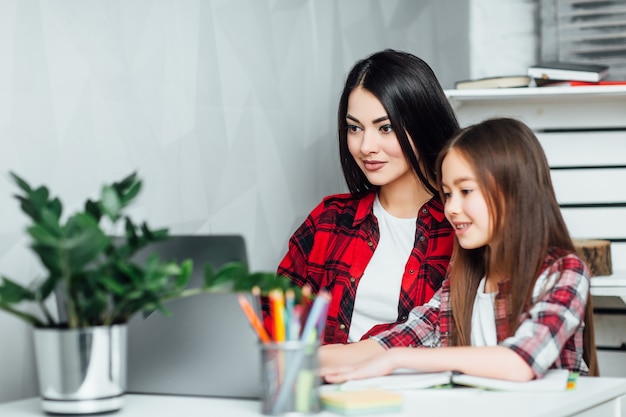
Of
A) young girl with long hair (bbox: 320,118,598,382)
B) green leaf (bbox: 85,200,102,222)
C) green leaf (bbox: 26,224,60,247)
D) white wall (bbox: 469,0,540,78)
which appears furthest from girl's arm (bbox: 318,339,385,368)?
white wall (bbox: 469,0,540,78)

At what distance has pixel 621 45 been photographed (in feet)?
9.24

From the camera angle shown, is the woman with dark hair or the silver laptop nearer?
the silver laptop

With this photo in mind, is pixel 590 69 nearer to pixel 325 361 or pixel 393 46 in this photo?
pixel 393 46

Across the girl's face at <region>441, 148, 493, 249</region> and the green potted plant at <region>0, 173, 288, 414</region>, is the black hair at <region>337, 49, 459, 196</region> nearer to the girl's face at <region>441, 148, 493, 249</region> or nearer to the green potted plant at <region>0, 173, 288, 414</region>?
the girl's face at <region>441, 148, 493, 249</region>

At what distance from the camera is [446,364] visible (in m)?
1.36

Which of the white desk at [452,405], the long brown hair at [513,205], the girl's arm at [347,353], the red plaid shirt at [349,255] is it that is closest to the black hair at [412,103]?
the red plaid shirt at [349,255]

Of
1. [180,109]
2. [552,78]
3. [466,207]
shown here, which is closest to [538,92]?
[552,78]

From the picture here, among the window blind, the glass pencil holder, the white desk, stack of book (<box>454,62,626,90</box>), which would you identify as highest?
the window blind

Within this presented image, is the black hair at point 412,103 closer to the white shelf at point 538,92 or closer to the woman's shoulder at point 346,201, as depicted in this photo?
the woman's shoulder at point 346,201

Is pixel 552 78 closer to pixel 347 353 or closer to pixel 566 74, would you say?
pixel 566 74

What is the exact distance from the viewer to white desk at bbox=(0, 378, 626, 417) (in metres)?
1.15

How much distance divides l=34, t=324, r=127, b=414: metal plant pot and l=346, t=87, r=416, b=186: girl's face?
2.77 ft

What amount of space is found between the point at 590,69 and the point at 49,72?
147 centimetres

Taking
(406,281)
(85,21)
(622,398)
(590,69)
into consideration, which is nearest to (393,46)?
(590,69)
